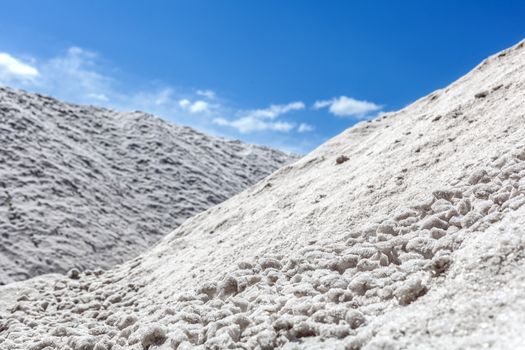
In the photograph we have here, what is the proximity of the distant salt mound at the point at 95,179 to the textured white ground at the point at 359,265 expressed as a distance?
1393mm

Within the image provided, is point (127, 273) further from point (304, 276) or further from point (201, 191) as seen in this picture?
point (201, 191)

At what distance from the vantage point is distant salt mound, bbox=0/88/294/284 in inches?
285

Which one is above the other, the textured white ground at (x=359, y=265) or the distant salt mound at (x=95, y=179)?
the distant salt mound at (x=95, y=179)

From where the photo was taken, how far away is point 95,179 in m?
10.1

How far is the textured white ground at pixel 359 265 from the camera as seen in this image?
238cm

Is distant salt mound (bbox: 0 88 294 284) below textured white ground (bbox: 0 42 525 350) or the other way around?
the other way around

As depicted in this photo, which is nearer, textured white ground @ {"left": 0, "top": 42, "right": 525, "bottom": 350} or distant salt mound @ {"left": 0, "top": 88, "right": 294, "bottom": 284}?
textured white ground @ {"left": 0, "top": 42, "right": 525, "bottom": 350}

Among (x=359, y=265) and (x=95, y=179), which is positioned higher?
(x=95, y=179)

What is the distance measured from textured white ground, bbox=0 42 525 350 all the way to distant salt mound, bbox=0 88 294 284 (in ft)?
4.57

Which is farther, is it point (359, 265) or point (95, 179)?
point (95, 179)

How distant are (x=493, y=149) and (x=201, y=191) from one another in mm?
8602

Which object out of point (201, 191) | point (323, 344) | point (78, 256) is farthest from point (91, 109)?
point (323, 344)

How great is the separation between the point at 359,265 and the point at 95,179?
317 inches

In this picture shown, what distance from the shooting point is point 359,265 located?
122 inches
